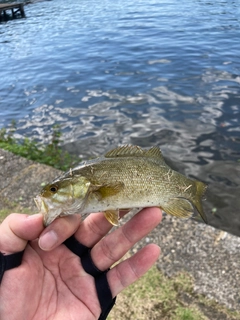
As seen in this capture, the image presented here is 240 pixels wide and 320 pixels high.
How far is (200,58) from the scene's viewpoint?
54.7ft

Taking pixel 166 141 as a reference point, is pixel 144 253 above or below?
above

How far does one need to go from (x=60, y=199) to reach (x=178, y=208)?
1174 mm

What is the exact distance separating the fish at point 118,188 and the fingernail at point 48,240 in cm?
10

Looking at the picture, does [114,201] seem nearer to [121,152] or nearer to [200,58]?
[121,152]

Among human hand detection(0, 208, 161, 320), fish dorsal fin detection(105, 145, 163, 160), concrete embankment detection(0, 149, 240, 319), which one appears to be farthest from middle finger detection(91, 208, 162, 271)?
concrete embankment detection(0, 149, 240, 319)

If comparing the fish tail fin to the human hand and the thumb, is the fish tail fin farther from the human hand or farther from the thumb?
the thumb

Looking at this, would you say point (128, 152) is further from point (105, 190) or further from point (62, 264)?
point (62, 264)

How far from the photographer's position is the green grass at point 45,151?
9.34 meters

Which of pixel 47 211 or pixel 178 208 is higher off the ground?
pixel 47 211

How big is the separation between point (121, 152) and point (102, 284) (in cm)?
134

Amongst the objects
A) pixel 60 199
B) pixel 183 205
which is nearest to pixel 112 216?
pixel 60 199

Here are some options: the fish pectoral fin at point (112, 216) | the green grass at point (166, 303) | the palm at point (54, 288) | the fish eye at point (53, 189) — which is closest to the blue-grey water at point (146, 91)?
the green grass at point (166, 303)

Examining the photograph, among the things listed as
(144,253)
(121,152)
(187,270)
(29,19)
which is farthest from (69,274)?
(29,19)

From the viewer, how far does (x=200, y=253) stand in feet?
16.7
